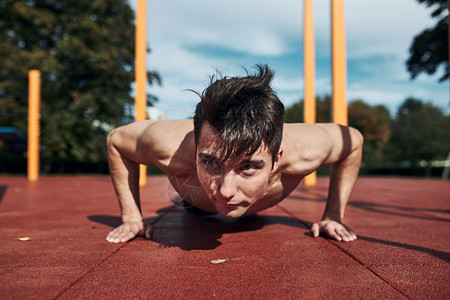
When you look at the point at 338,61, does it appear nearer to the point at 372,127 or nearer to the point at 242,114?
the point at 242,114

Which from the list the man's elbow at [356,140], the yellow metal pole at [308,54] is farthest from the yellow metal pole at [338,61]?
the man's elbow at [356,140]

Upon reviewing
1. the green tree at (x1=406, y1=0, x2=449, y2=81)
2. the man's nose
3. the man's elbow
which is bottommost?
the man's nose

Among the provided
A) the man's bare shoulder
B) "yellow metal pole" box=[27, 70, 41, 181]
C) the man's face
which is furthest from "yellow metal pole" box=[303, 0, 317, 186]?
"yellow metal pole" box=[27, 70, 41, 181]

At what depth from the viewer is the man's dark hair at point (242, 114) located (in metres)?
1.67

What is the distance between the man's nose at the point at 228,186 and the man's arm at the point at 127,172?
0.88 metres

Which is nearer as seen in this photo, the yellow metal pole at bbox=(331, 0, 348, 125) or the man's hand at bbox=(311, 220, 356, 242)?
the man's hand at bbox=(311, 220, 356, 242)

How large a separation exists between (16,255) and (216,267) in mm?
1191

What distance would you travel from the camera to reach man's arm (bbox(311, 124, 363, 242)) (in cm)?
257

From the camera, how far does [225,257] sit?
78.6 inches

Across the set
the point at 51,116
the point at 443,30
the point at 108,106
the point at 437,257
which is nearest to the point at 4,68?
the point at 51,116

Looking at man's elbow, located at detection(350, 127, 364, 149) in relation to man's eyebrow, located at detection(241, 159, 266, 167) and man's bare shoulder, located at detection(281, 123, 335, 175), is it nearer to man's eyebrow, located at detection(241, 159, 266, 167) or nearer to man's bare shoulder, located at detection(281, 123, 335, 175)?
man's bare shoulder, located at detection(281, 123, 335, 175)

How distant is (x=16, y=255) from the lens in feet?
6.68

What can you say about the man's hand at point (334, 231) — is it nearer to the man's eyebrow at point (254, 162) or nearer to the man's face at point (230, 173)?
the man's face at point (230, 173)

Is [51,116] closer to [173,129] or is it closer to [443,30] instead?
[173,129]
